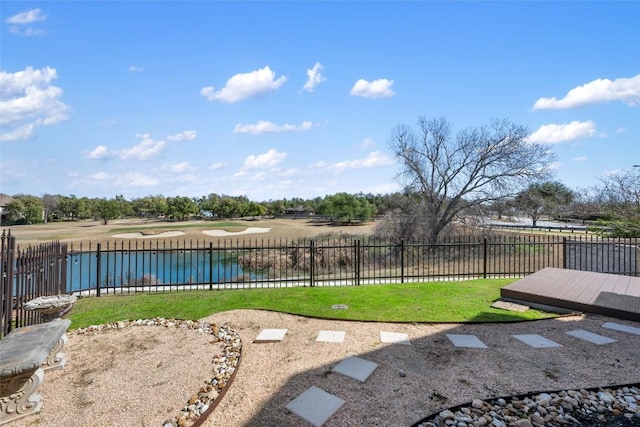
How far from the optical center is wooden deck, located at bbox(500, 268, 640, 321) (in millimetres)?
5129

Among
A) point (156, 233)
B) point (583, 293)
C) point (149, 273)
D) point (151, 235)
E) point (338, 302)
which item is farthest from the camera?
point (156, 233)

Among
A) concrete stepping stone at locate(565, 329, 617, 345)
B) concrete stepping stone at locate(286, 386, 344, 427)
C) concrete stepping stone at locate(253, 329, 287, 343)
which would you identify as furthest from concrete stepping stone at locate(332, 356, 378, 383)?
concrete stepping stone at locate(565, 329, 617, 345)

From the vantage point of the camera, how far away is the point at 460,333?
4434 mm

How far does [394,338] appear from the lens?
4242 mm

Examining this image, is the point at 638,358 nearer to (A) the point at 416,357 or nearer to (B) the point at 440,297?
(A) the point at 416,357

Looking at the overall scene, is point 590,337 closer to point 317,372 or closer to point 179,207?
point 317,372

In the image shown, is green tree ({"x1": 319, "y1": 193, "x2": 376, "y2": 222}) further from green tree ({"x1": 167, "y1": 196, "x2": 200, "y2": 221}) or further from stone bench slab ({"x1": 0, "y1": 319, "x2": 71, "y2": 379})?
stone bench slab ({"x1": 0, "y1": 319, "x2": 71, "y2": 379})

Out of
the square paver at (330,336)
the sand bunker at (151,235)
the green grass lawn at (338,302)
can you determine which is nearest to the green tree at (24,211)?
the sand bunker at (151,235)

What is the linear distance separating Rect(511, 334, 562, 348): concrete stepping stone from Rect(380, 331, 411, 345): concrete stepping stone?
1502mm

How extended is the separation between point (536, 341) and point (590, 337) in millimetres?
809

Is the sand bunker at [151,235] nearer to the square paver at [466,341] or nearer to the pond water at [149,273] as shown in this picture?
the pond water at [149,273]

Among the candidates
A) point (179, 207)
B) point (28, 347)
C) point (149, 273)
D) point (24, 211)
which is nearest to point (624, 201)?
point (28, 347)

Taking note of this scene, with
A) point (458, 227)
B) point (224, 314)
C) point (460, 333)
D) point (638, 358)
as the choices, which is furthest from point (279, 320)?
point (458, 227)

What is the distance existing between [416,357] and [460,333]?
1131mm
